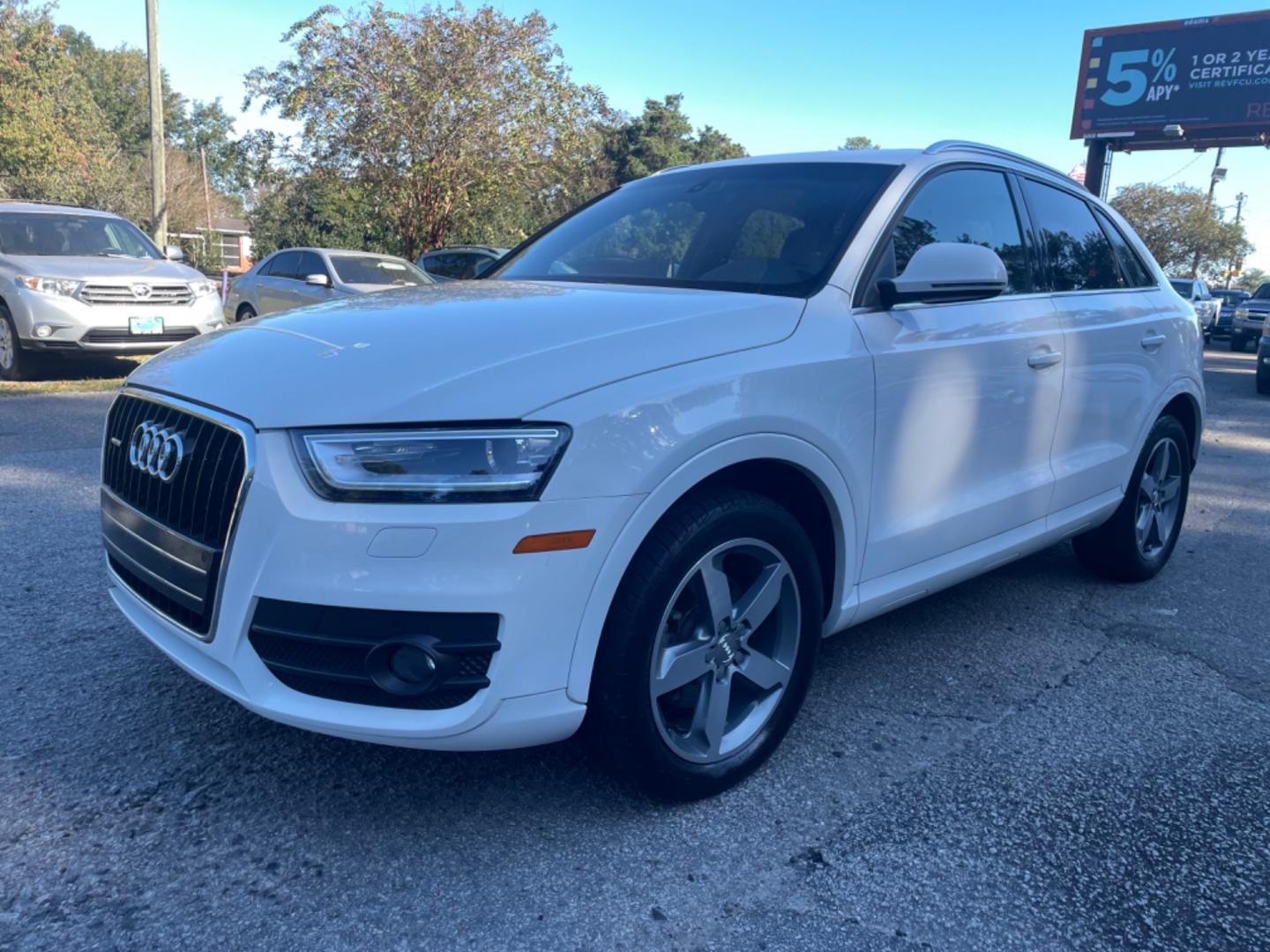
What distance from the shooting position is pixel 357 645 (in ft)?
6.87

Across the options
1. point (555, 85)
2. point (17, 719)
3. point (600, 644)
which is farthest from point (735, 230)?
point (555, 85)

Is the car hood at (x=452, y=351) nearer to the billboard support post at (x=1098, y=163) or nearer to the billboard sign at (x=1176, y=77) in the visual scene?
the billboard sign at (x=1176, y=77)

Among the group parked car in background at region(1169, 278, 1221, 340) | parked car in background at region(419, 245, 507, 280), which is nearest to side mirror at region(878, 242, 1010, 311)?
parked car in background at region(419, 245, 507, 280)

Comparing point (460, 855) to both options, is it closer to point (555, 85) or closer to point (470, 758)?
point (470, 758)

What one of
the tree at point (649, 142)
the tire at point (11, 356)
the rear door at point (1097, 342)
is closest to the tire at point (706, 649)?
the rear door at point (1097, 342)

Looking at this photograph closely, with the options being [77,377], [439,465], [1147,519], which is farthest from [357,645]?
[77,377]

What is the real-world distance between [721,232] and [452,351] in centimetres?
134

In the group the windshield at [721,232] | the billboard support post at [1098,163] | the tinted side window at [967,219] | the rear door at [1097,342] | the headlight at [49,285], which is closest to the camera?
the windshield at [721,232]

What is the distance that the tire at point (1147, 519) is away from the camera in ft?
14.5

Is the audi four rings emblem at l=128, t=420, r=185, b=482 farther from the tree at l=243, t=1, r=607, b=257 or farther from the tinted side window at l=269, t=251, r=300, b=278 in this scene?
the tree at l=243, t=1, r=607, b=257

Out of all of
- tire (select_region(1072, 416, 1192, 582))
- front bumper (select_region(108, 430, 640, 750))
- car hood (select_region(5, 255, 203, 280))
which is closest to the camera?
front bumper (select_region(108, 430, 640, 750))

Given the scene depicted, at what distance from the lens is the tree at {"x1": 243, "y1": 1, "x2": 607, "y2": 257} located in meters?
16.7

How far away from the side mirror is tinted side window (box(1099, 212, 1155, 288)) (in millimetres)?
1821

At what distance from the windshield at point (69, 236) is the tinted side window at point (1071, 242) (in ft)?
31.3
